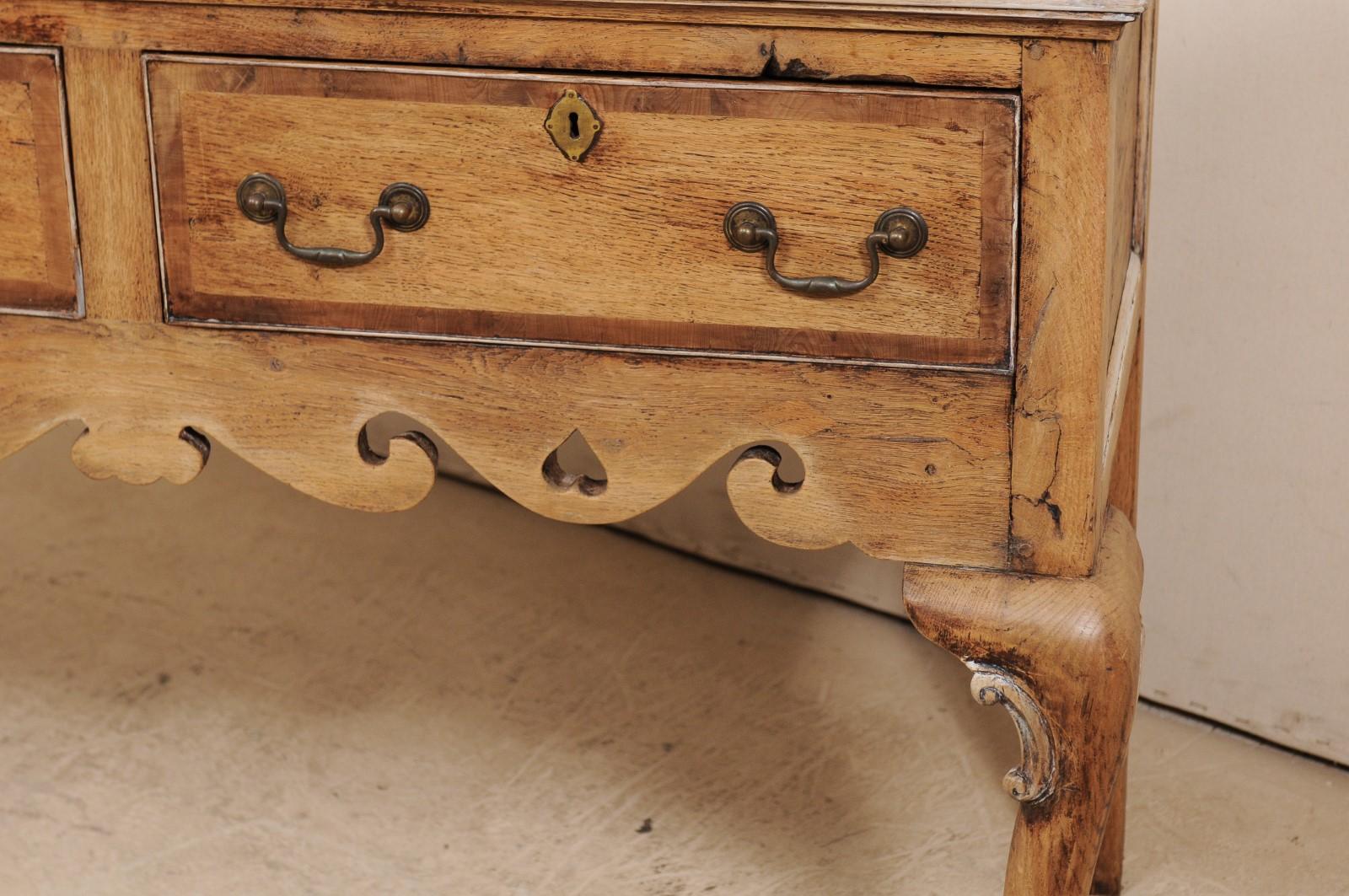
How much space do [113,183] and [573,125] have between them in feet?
0.96

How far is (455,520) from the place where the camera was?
7.11 feet

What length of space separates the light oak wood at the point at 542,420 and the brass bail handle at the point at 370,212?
0.19ft

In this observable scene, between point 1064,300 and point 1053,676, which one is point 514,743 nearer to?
point 1053,676

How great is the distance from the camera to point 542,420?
98 centimetres

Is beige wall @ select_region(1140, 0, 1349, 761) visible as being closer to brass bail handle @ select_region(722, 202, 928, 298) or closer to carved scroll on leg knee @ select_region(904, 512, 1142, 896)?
carved scroll on leg knee @ select_region(904, 512, 1142, 896)

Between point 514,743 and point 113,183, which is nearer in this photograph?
point 113,183

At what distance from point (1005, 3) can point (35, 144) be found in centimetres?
58

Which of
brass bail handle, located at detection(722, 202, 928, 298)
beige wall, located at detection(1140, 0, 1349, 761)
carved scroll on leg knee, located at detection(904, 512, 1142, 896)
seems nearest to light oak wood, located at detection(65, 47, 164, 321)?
brass bail handle, located at detection(722, 202, 928, 298)

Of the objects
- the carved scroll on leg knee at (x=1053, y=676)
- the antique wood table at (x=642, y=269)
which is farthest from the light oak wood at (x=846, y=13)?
the carved scroll on leg knee at (x=1053, y=676)

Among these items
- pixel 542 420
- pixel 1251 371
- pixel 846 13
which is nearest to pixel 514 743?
pixel 542 420

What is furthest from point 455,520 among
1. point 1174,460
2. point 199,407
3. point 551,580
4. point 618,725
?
point 199,407

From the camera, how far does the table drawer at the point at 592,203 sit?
88 centimetres

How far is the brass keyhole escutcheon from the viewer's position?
907 millimetres

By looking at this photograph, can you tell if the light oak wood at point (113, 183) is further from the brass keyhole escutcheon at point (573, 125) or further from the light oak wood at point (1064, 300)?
the light oak wood at point (1064, 300)
